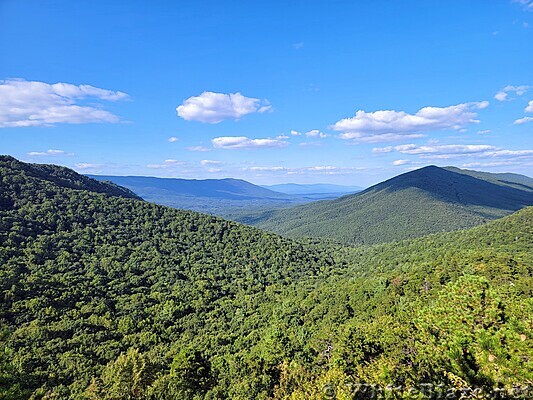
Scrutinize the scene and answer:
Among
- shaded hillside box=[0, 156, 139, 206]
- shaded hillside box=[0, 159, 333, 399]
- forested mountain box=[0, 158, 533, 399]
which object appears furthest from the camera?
shaded hillside box=[0, 156, 139, 206]

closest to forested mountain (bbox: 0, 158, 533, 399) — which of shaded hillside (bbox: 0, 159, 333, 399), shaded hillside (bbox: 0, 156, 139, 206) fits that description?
shaded hillside (bbox: 0, 159, 333, 399)

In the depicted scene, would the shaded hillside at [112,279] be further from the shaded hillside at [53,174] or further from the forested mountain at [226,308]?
the shaded hillside at [53,174]

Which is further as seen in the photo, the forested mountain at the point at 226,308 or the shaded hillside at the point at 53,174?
the shaded hillside at the point at 53,174

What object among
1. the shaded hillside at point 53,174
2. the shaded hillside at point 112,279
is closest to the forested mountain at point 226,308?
the shaded hillside at point 112,279

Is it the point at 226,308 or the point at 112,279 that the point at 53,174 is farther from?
the point at 226,308

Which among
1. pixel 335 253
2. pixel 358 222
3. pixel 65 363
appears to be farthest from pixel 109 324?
pixel 358 222

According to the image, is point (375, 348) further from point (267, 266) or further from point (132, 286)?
point (267, 266)

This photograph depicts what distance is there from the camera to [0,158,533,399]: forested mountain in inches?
589

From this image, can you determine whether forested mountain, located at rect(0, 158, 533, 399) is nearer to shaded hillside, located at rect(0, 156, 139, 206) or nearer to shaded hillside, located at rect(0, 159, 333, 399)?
shaded hillside, located at rect(0, 159, 333, 399)

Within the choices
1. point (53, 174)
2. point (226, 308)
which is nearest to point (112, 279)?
point (226, 308)

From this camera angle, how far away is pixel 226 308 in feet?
175

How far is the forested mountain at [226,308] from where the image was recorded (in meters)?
15.0

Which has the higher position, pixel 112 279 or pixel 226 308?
pixel 112 279

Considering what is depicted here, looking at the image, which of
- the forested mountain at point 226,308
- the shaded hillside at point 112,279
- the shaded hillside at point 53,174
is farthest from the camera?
the shaded hillside at point 53,174
